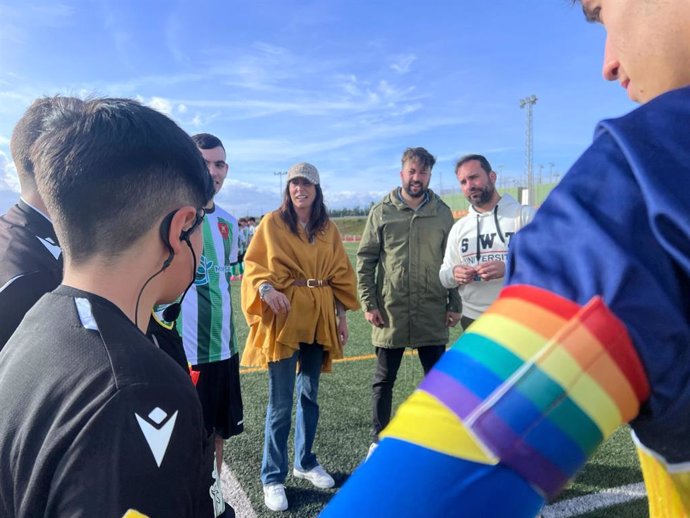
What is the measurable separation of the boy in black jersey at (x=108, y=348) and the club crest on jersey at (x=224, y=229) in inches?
87.8

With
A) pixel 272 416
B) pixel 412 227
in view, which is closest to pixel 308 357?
pixel 272 416

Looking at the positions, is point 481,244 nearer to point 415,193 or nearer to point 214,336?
point 415,193

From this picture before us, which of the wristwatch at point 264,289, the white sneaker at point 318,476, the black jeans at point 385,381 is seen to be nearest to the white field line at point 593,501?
the black jeans at point 385,381

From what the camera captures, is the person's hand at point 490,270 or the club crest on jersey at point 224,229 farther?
the person's hand at point 490,270

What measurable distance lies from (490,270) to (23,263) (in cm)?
305

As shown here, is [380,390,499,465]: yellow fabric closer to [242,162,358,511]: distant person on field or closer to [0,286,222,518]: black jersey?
[0,286,222,518]: black jersey

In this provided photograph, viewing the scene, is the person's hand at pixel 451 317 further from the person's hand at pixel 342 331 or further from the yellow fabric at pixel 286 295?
the yellow fabric at pixel 286 295

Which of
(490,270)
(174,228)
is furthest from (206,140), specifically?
(174,228)

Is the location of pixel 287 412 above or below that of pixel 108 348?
below

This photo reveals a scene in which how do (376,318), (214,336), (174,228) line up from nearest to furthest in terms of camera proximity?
(174,228)
(214,336)
(376,318)

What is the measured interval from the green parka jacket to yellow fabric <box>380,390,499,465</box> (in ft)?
12.0

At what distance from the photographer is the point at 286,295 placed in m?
3.60

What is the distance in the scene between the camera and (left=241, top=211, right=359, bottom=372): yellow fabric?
11.5ft

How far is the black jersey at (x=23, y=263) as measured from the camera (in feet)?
6.01
